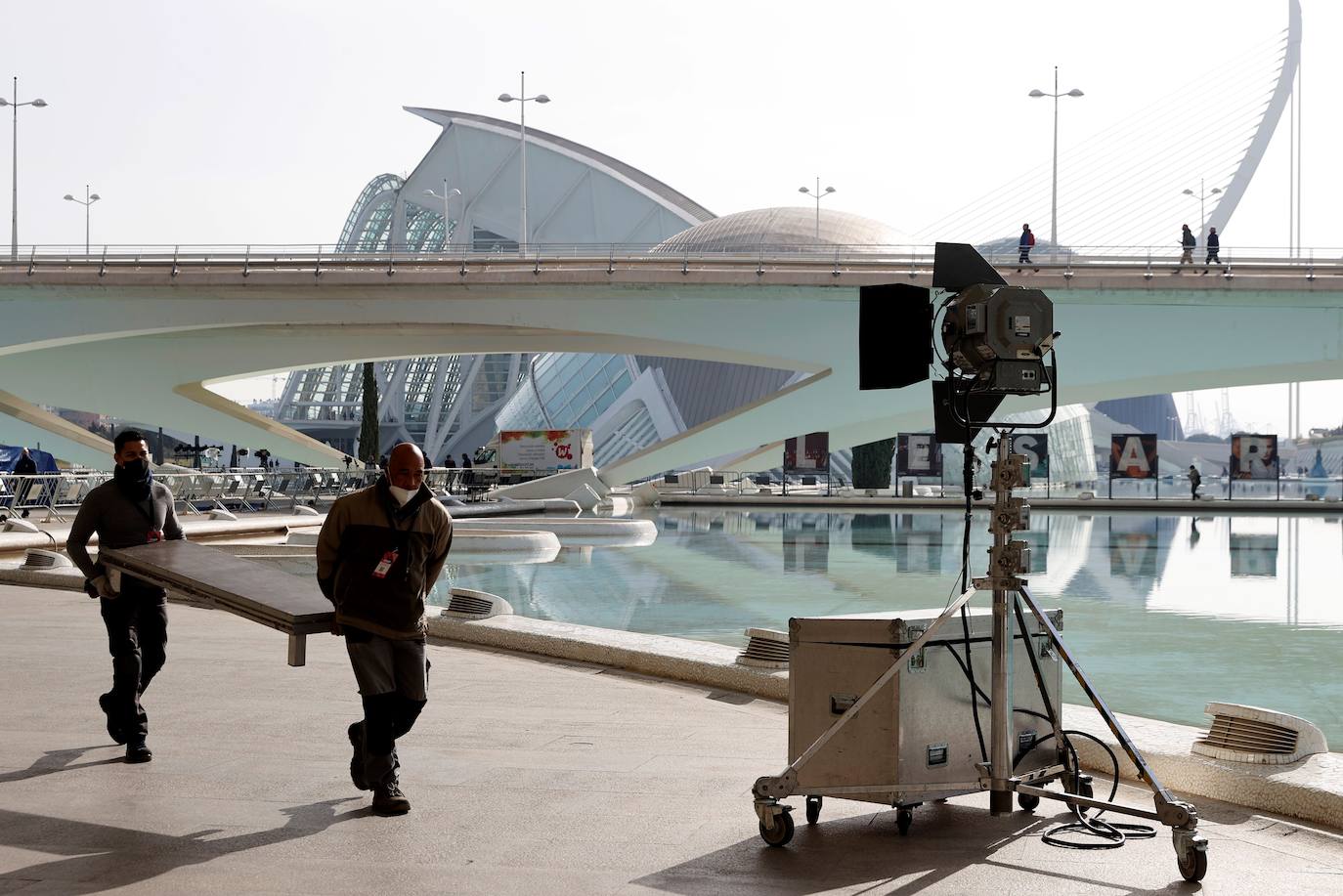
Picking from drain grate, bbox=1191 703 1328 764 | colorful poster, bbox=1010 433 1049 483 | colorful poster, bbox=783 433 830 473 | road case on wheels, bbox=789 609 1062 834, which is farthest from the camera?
colorful poster, bbox=783 433 830 473

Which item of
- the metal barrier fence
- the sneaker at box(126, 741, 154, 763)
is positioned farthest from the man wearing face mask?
the metal barrier fence

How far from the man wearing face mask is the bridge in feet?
102

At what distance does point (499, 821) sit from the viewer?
15.8 feet

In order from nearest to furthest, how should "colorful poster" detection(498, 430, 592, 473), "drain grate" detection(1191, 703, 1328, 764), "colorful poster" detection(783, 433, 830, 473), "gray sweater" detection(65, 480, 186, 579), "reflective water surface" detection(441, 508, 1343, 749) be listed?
1. "drain grate" detection(1191, 703, 1328, 764)
2. "gray sweater" detection(65, 480, 186, 579)
3. "reflective water surface" detection(441, 508, 1343, 749)
4. "colorful poster" detection(498, 430, 592, 473)
5. "colorful poster" detection(783, 433, 830, 473)

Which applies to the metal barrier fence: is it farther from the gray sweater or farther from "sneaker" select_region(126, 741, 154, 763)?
"sneaker" select_region(126, 741, 154, 763)

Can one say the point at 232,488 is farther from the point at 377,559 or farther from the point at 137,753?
the point at 377,559

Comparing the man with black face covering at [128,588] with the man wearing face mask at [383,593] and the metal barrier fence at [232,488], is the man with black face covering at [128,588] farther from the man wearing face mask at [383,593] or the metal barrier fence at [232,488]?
the metal barrier fence at [232,488]

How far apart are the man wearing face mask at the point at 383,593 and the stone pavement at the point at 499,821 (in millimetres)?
295

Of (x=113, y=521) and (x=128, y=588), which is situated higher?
(x=113, y=521)

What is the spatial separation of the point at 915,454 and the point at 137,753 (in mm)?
40832

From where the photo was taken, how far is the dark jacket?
16.4ft

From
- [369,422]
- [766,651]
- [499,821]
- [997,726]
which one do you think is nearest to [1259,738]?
[997,726]

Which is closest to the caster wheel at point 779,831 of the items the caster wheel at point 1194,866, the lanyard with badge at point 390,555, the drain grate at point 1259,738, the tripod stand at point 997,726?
the tripod stand at point 997,726

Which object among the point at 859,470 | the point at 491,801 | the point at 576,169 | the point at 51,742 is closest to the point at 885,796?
the point at 491,801
